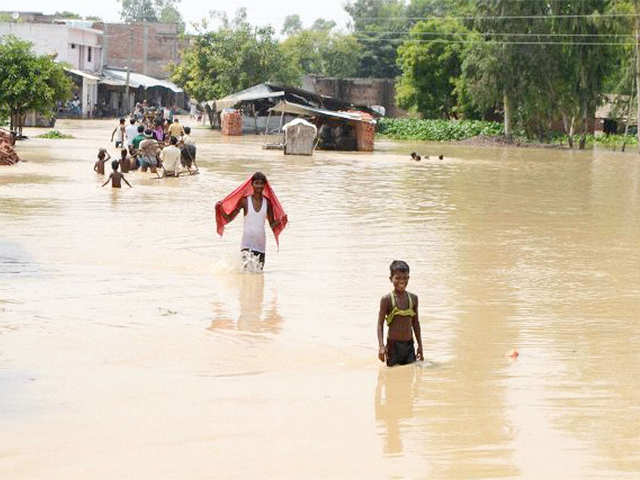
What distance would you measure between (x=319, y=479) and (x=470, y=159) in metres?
39.3

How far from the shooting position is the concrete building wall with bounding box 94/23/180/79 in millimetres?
90812

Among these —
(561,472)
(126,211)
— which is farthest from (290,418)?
(126,211)

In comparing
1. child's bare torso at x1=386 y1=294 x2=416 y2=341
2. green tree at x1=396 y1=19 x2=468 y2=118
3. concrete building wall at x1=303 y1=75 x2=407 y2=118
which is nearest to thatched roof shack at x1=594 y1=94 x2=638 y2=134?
green tree at x1=396 y1=19 x2=468 y2=118

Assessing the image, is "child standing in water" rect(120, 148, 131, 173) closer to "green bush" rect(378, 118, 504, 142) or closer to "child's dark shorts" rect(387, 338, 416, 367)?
"child's dark shorts" rect(387, 338, 416, 367)

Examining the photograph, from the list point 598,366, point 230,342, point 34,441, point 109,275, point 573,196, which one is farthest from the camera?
point 573,196

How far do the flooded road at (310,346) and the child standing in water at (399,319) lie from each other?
0.13 m

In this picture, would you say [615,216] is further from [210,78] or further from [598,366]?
[210,78]

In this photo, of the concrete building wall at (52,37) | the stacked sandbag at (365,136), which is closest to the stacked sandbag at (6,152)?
the stacked sandbag at (365,136)

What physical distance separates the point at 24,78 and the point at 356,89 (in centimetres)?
4384

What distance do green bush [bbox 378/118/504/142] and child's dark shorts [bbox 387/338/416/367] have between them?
54.5m

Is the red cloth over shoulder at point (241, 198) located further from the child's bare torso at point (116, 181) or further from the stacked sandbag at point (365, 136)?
the stacked sandbag at point (365, 136)

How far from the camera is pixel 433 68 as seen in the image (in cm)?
7100

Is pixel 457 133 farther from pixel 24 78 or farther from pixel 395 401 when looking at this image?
pixel 395 401

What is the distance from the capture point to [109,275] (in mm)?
13180
